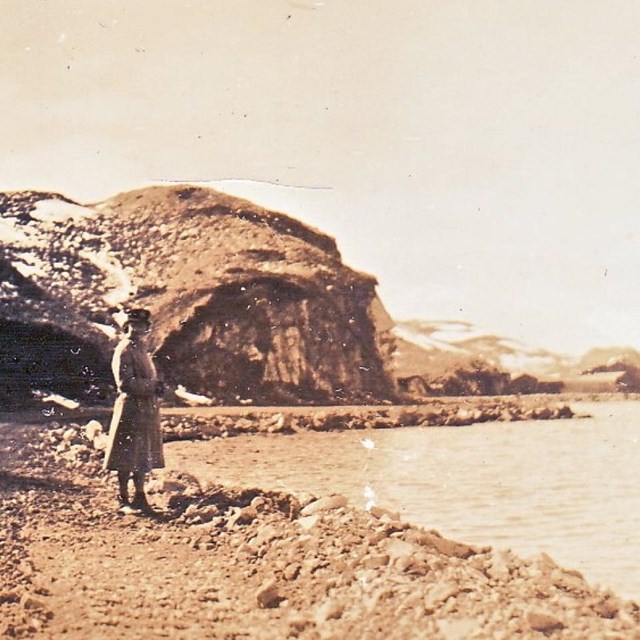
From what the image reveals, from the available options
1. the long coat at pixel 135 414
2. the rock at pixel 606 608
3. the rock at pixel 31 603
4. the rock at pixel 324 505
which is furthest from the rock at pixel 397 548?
the rock at pixel 31 603

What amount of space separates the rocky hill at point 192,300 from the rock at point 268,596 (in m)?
0.53

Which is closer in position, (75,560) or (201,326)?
(75,560)

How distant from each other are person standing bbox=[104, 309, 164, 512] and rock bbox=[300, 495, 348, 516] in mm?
408

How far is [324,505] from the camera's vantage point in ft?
5.86

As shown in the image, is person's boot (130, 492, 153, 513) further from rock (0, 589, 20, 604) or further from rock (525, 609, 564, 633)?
rock (525, 609, 564, 633)

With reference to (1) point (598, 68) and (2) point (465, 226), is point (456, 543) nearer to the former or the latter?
(2) point (465, 226)

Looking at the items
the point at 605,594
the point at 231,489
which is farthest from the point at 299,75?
the point at 605,594

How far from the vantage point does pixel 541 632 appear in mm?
1465

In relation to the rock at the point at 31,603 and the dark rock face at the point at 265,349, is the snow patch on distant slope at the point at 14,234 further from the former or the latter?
the rock at the point at 31,603

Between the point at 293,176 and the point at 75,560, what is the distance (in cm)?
107

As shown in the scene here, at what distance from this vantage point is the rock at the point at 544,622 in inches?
57.4

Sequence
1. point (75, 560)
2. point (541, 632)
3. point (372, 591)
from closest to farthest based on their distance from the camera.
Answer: point (541, 632) < point (372, 591) < point (75, 560)

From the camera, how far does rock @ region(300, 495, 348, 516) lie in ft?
5.84

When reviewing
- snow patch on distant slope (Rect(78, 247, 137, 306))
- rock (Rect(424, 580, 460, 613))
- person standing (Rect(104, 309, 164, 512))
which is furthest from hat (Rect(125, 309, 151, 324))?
rock (Rect(424, 580, 460, 613))
